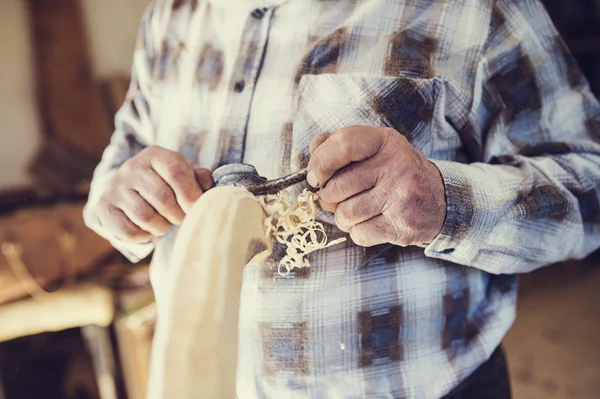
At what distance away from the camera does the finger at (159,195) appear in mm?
595

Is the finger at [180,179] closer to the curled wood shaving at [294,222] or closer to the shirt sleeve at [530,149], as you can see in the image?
the curled wood shaving at [294,222]

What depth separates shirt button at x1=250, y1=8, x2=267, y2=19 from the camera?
28.2 inches

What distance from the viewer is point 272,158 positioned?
66 cm

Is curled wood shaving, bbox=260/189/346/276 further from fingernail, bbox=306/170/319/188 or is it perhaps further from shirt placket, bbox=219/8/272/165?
shirt placket, bbox=219/8/272/165

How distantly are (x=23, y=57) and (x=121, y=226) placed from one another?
4.35 feet

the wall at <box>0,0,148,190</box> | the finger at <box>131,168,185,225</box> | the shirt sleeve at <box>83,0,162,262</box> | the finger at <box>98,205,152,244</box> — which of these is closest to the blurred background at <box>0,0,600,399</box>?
the wall at <box>0,0,148,190</box>

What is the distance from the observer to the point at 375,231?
0.54m

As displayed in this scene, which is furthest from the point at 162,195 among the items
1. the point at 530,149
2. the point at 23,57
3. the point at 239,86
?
the point at 23,57

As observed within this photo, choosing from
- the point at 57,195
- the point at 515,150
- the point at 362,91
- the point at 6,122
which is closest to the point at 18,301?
the point at 57,195

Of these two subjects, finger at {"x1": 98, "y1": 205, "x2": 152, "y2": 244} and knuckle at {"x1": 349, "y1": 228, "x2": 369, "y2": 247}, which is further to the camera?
finger at {"x1": 98, "y1": 205, "x2": 152, "y2": 244}

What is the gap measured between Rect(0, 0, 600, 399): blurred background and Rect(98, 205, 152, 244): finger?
2.34 feet

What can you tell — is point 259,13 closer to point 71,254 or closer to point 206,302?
point 206,302

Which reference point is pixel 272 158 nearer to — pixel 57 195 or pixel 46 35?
pixel 57 195

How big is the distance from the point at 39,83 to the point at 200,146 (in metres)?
1.30
